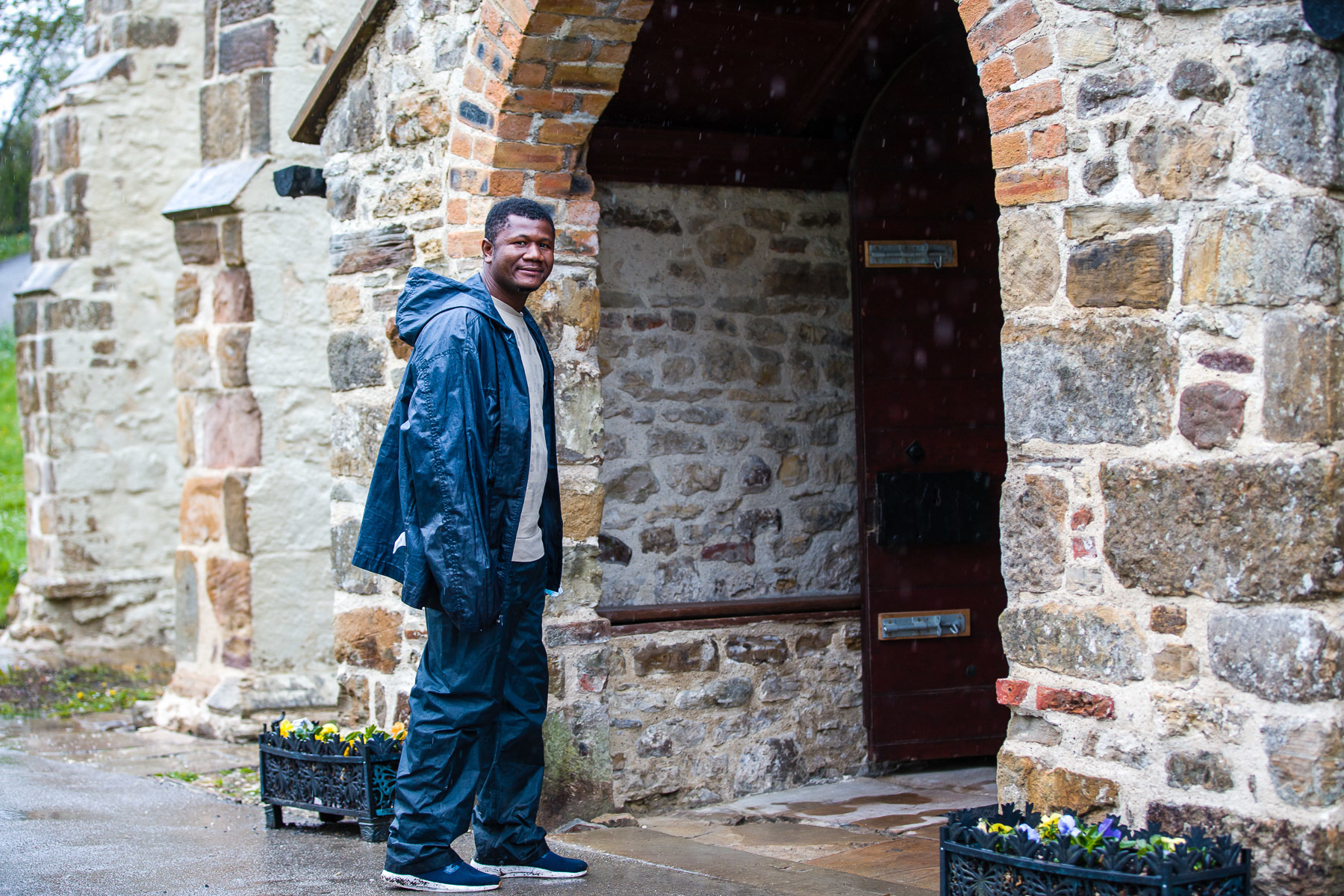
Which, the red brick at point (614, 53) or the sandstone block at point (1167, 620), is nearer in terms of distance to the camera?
the sandstone block at point (1167, 620)

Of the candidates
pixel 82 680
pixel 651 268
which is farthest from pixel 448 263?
pixel 82 680

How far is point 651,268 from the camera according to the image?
5727 mm

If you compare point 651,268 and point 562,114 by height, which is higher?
point 562,114

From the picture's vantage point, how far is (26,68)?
17.5 meters

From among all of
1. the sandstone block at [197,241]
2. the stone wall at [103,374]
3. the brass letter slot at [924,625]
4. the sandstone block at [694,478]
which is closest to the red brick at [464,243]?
the sandstone block at [694,478]

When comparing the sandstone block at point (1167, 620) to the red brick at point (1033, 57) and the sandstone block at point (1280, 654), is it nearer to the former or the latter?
the sandstone block at point (1280, 654)

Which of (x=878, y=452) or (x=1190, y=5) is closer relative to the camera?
(x=1190, y=5)

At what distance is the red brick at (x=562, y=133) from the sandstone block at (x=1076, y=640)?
7.44 ft

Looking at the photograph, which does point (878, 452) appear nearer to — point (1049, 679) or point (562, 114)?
point (562, 114)

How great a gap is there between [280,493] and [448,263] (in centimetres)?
244

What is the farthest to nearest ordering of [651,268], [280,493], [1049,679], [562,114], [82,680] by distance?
1. [82,680]
2. [280,493]
3. [651,268]
4. [562,114]
5. [1049,679]

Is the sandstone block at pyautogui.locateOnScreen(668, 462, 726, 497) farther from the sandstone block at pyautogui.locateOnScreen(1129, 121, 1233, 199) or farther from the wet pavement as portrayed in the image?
the sandstone block at pyautogui.locateOnScreen(1129, 121, 1233, 199)

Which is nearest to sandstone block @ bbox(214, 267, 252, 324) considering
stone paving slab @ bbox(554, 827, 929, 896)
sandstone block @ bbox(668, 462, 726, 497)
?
sandstone block @ bbox(668, 462, 726, 497)

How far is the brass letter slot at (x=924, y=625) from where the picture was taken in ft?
19.2
